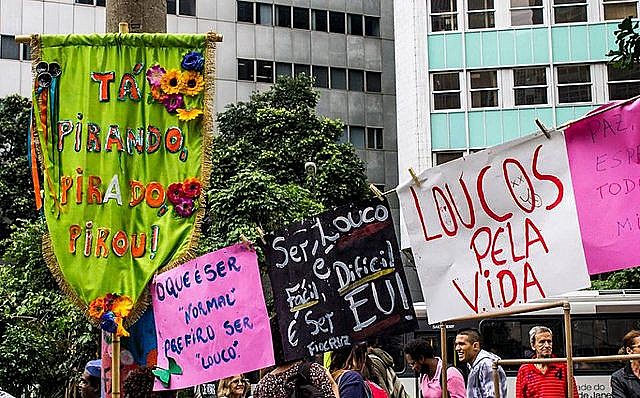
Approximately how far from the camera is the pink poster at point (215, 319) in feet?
19.6

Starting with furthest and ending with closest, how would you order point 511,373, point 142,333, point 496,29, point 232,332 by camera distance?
1. point 496,29
2. point 511,373
3. point 142,333
4. point 232,332

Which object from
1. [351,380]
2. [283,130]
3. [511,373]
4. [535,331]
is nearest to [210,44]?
[351,380]

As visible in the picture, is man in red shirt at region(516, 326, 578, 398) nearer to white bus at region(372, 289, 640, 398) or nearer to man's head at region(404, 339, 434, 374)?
man's head at region(404, 339, 434, 374)

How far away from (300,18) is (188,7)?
413 centimetres

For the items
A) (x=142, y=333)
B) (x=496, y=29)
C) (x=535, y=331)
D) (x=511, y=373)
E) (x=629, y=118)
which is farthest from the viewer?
(x=496, y=29)

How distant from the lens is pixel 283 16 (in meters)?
38.4

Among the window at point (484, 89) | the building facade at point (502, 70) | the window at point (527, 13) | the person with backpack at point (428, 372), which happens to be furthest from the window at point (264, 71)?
the person with backpack at point (428, 372)

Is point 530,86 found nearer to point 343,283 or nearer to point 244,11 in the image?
point 244,11

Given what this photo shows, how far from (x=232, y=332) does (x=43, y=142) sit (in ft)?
5.44

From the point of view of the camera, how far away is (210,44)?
659 centimetres

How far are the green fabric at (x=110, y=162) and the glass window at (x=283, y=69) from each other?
3167 centimetres

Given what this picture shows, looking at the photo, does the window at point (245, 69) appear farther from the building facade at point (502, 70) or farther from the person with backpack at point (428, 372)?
the person with backpack at point (428, 372)

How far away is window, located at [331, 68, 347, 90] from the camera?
38.4 metres

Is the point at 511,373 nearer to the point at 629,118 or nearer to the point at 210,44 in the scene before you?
the point at 210,44
